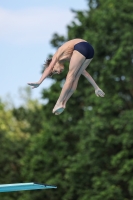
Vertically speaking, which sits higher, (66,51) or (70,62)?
(66,51)

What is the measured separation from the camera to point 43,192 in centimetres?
3841

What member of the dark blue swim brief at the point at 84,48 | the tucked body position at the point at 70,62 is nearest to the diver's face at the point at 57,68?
the tucked body position at the point at 70,62

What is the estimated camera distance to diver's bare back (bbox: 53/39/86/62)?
7.78m

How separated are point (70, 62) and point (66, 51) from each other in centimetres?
14

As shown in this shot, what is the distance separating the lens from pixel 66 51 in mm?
7828

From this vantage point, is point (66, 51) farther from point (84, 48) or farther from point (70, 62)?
point (84, 48)

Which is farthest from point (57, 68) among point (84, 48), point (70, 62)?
point (84, 48)

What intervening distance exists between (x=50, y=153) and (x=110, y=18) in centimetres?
835

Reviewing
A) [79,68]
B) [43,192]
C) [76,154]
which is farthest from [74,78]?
[43,192]

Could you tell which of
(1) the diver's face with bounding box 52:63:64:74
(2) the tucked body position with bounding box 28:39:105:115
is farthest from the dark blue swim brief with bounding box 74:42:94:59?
(1) the diver's face with bounding box 52:63:64:74

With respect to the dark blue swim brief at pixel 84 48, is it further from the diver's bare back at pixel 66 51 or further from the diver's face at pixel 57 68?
the diver's face at pixel 57 68

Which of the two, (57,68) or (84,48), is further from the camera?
(57,68)

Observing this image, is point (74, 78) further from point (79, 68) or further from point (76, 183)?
point (76, 183)

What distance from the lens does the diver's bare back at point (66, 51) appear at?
7775 mm
